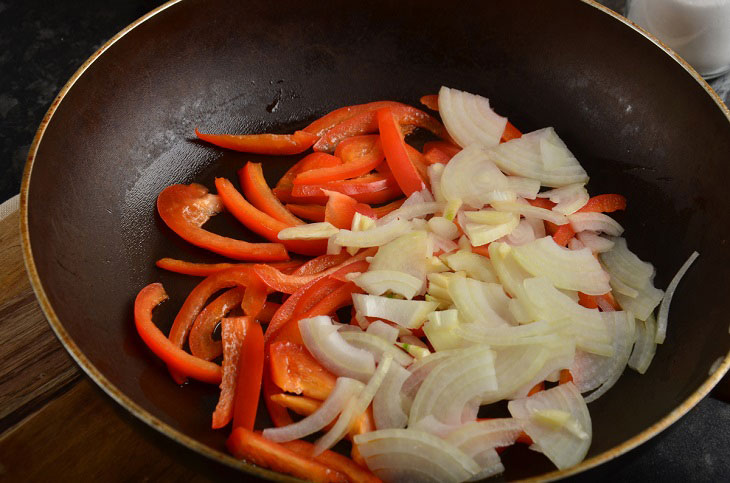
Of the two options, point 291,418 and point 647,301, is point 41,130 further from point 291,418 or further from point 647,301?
point 647,301

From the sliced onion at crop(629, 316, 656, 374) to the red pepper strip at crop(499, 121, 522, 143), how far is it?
2.08 feet

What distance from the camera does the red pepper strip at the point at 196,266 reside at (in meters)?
1.78

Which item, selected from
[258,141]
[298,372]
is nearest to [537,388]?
[298,372]

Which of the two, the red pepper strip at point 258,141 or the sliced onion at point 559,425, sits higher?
the red pepper strip at point 258,141

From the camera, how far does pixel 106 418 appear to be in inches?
61.7

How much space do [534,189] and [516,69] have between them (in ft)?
1.43

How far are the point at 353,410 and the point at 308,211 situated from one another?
0.62 metres

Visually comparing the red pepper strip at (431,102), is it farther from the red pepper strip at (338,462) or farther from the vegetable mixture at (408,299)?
the red pepper strip at (338,462)

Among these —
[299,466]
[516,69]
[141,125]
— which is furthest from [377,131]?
[299,466]

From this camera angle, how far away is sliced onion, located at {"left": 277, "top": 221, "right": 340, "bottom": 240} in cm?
179

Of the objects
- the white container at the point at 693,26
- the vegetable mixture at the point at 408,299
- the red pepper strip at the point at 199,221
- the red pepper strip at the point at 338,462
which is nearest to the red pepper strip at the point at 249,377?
the vegetable mixture at the point at 408,299

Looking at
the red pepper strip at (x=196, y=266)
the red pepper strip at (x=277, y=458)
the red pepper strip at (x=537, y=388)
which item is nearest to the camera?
the red pepper strip at (x=277, y=458)

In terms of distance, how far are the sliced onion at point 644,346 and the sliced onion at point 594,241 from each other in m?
0.21

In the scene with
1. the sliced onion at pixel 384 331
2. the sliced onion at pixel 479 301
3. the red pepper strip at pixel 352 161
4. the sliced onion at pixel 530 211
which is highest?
the sliced onion at pixel 530 211
